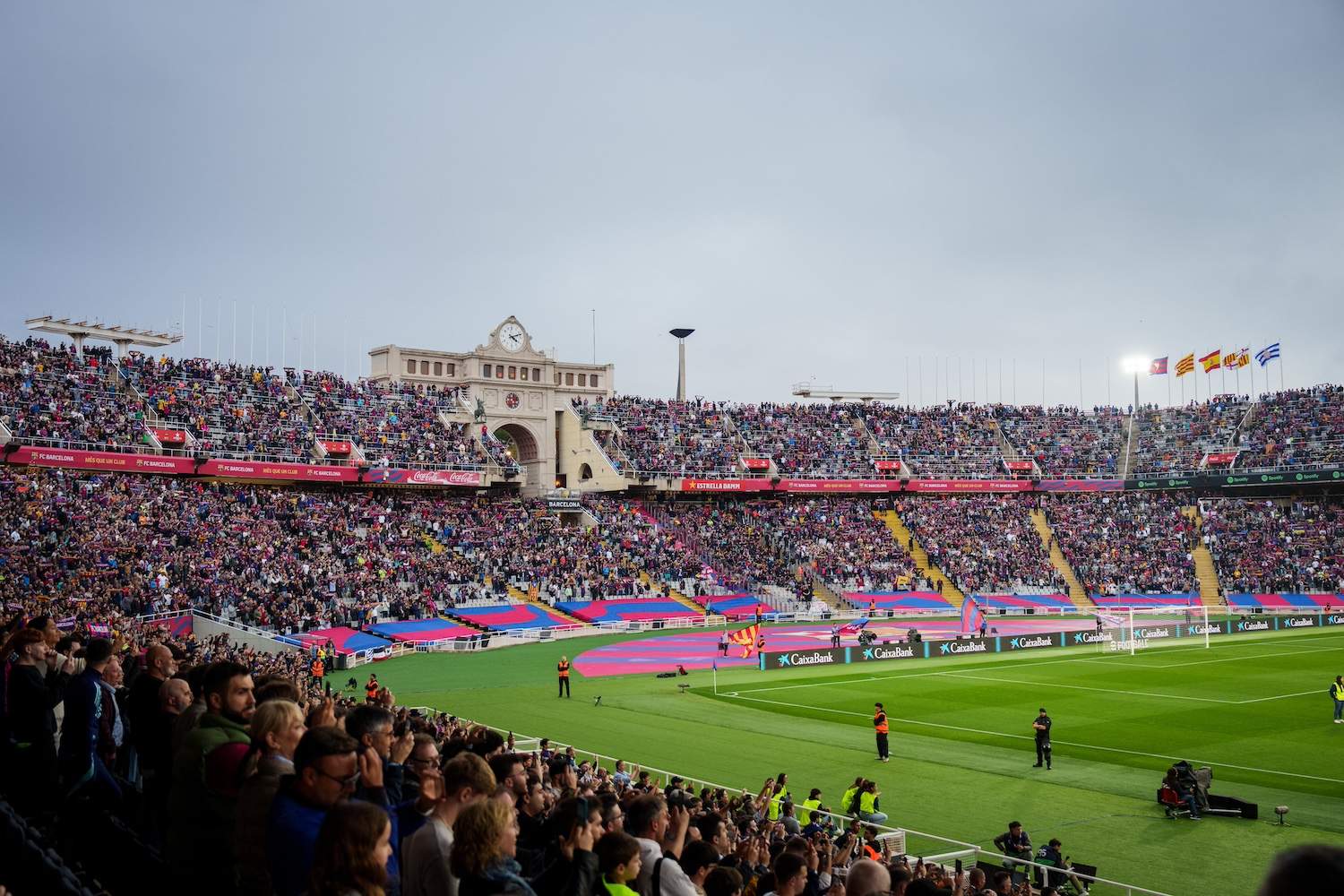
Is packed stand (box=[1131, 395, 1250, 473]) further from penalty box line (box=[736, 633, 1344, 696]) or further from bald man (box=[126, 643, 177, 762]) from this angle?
bald man (box=[126, 643, 177, 762])

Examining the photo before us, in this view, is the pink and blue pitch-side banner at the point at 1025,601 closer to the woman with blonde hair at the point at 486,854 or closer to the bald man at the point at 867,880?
the bald man at the point at 867,880

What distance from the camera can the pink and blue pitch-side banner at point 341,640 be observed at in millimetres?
39669

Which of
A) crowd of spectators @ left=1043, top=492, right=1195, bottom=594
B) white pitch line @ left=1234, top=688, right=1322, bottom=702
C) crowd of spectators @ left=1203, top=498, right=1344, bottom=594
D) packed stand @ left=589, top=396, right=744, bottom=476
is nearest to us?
white pitch line @ left=1234, top=688, right=1322, bottom=702

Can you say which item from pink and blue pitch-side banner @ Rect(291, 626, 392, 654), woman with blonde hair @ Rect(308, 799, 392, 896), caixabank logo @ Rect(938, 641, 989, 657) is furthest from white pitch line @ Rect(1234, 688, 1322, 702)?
woman with blonde hair @ Rect(308, 799, 392, 896)

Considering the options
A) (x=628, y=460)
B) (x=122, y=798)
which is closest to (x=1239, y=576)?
(x=628, y=460)

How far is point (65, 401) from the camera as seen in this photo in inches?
1891

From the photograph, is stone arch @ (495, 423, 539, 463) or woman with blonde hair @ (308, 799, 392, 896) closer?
woman with blonde hair @ (308, 799, 392, 896)

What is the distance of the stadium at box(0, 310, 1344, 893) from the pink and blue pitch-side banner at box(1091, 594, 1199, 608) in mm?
448

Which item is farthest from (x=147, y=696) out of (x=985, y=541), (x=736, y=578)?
(x=985, y=541)

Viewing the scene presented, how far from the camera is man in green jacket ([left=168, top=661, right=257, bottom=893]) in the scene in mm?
5715

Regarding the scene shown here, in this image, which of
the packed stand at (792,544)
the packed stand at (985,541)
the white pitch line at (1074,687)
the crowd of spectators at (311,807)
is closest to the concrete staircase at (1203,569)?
the packed stand at (985,541)

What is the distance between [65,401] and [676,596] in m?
32.0

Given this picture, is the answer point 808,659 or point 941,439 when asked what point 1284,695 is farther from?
point 941,439

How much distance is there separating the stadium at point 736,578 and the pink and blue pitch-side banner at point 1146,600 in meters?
0.45
